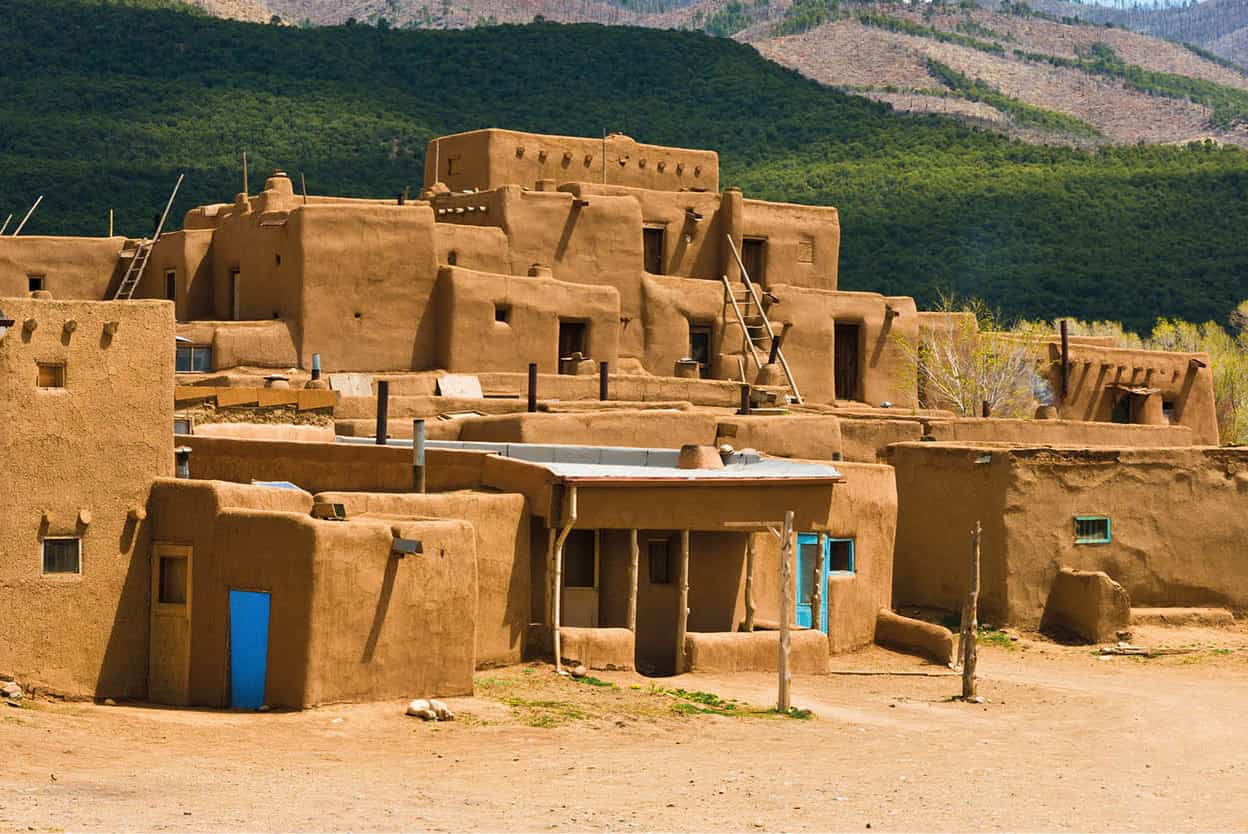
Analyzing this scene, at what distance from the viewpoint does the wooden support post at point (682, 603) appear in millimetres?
23188

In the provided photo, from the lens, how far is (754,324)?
39281 millimetres

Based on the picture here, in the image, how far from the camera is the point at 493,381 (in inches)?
1308

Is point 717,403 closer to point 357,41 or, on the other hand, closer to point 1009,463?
point 1009,463

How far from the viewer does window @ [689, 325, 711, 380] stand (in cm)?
3869

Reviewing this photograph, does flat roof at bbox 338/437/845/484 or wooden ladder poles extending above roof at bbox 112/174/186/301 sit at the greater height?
wooden ladder poles extending above roof at bbox 112/174/186/301

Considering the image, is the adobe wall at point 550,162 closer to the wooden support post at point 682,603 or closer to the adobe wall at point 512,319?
the adobe wall at point 512,319

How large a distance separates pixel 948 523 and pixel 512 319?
899 cm

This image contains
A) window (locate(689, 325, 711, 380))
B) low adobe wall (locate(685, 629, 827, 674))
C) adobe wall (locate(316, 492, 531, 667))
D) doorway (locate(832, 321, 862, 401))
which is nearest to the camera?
adobe wall (locate(316, 492, 531, 667))

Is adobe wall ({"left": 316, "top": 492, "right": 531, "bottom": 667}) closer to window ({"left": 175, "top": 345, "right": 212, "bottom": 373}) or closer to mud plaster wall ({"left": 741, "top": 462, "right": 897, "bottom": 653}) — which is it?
mud plaster wall ({"left": 741, "top": 462, "right": 897, "bottom": 653})

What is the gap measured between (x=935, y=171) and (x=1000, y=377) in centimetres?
4459

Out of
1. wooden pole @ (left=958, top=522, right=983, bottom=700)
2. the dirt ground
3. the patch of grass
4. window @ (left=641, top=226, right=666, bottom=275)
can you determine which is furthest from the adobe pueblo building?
wooden pole @ (left=958, top=522, right=983, bottom=700)

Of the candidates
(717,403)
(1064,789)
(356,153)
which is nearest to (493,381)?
(717,403)

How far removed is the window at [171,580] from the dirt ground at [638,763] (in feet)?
4.16

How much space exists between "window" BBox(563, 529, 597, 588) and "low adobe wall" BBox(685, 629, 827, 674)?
4.58 ft
